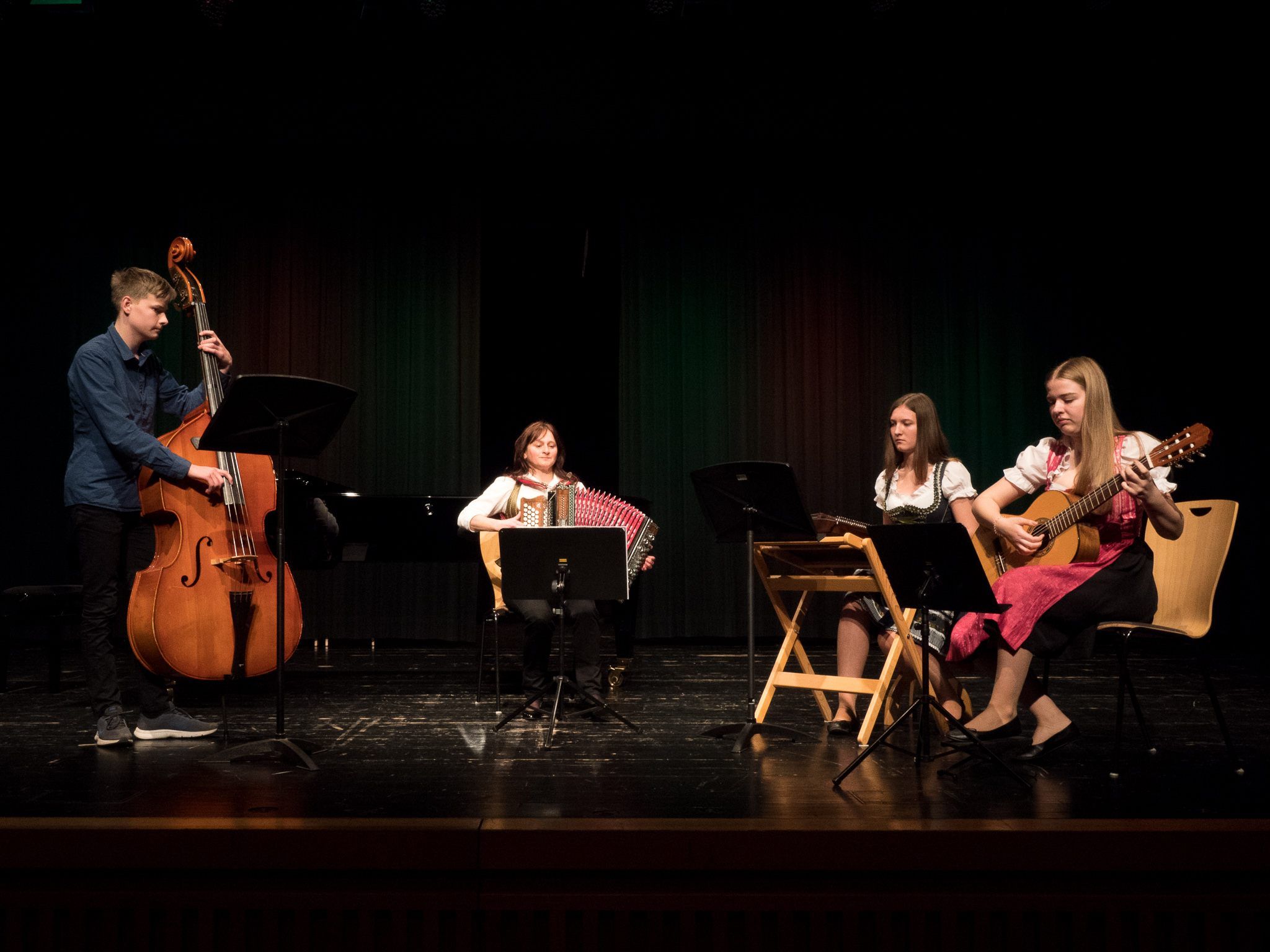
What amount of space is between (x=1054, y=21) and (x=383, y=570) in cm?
592

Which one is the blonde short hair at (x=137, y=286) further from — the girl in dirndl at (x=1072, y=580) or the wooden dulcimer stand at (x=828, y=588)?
the girl in dirndl at (x=1072, y=580)

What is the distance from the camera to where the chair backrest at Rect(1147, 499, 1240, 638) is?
130 inches

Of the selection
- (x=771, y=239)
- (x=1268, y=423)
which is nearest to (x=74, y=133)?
(x=771, y=239)

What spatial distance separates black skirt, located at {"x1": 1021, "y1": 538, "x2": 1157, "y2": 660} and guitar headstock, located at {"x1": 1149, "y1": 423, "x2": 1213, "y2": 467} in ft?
1.01

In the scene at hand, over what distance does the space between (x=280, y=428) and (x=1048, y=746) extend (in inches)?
110

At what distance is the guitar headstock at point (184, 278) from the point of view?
375 cm

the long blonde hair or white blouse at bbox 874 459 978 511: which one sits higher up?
the long blonde hair

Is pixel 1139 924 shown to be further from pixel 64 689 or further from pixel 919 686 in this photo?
pixel 64 689

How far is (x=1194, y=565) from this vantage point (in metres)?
3.39

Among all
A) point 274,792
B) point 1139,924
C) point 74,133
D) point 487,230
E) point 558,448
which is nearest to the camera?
point 1139,924

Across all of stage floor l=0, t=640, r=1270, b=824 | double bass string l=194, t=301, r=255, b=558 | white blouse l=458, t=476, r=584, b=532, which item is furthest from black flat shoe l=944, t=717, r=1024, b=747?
double bass string l=194, t=301, r=255, b=558

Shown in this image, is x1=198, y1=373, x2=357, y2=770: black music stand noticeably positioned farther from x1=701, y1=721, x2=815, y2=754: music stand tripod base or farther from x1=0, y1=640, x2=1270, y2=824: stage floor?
x1=701, y1=721, x2=815, y2=754: music stand tripod base

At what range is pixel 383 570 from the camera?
24.3 ft

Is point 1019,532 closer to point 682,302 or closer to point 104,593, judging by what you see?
point 104,593
